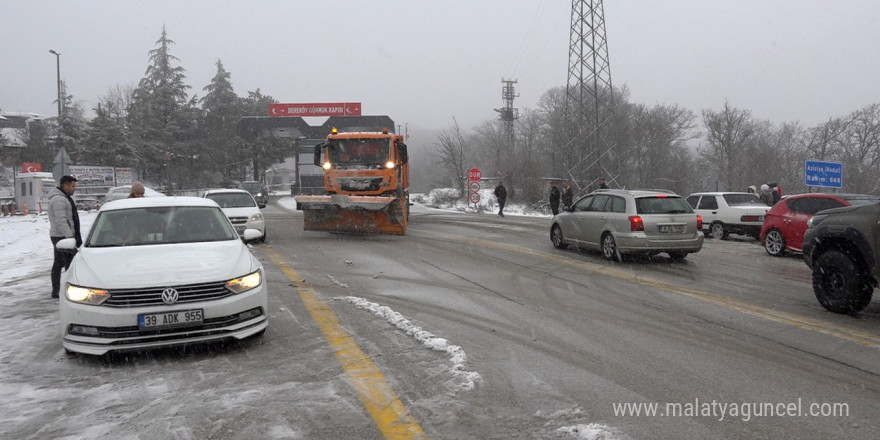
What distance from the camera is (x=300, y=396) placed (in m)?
4.08

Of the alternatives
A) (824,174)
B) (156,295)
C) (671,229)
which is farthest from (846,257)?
(824,174)

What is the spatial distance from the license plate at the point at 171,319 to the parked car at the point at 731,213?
15.7m

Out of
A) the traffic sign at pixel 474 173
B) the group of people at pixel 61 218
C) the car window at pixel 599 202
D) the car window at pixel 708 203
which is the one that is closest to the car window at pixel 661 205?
the car window at pixel 599 202

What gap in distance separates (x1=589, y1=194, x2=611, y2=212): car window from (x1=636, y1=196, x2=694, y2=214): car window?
97 cm

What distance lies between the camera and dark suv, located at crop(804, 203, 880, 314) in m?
6.46

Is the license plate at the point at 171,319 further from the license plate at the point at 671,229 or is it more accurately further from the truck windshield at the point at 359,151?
the truck windshield at the point at 359,151

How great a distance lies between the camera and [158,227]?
20.9 feet

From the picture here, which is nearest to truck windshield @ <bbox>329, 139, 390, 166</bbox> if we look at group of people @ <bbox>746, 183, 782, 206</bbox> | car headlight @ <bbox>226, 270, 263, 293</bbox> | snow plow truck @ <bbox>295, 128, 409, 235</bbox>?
snow plow truck @ <bbox>295, 128, 409, 235</bbox>

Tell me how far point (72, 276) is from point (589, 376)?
4652 millimetres

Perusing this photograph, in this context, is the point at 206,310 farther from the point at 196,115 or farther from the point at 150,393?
the point at 196,115

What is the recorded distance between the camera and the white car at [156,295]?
15.7 ft

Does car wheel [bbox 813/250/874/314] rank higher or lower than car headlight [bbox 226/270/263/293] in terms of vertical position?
lower

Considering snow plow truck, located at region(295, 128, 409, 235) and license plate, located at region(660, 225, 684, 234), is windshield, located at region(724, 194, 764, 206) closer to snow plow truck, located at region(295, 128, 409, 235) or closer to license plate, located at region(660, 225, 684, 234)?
license plate, located at region(660, 225, 684, 234)

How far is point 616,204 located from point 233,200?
10589 millimetres
